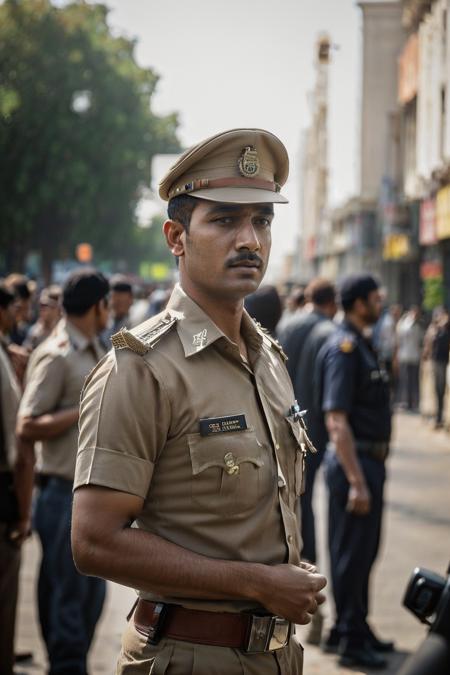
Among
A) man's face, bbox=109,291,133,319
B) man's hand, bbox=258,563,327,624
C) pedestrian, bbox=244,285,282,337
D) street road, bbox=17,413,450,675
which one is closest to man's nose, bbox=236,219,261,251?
man's hand, bbox=258,563,327,624

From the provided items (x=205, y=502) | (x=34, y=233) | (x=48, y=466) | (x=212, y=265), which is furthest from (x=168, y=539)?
(x=34, y=233)

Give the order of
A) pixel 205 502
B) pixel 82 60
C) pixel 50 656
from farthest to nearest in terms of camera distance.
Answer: pixel 82 60 → pixel 50 656 → pixel 205 502

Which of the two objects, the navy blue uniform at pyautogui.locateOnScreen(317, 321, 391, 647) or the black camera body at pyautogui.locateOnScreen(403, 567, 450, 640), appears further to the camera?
the navy blue uniform at pyautogui.locateOnScreen(317, 321, 391, 647)

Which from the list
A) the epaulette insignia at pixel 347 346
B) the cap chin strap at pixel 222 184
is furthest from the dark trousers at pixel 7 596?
the cap chin strap at pixel 222 184

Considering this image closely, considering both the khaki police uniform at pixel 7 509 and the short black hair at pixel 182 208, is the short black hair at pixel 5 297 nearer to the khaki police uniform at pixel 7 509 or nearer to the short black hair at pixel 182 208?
the khaki police uniform at pixel 7 509

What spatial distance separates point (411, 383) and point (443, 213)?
6.68 meters

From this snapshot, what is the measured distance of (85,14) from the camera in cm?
4194

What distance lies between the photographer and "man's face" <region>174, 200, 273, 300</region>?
2.69 metres

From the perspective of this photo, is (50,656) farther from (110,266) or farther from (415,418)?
(110,266)

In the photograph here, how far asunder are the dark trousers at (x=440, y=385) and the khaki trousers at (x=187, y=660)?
14.5 m

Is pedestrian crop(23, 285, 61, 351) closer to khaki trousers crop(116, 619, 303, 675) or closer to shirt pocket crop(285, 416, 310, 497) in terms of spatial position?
shirt pocket crop(285, 416, 310, 497)

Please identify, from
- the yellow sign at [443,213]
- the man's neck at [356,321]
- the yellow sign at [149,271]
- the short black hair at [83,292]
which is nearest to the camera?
the short black hair at [83,292]

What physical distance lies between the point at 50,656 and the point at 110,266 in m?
64.3

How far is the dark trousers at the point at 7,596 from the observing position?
506cm
